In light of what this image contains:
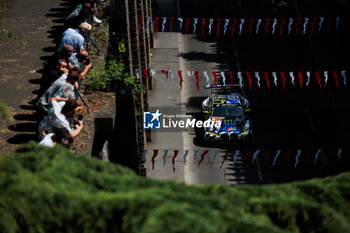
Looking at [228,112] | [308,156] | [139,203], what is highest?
[139,203]

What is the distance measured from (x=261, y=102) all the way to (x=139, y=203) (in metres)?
30.4

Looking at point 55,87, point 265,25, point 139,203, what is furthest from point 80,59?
point 265,25

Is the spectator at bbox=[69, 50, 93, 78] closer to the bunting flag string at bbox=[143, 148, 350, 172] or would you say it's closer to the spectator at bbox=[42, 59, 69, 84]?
the spectator at bbox=[42, 59, 69, 84]

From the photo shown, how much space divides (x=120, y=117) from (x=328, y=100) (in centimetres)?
1980

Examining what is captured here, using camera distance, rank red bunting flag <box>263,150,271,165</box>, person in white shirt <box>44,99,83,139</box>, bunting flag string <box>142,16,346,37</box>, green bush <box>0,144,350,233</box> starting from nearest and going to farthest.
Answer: green bush <box>0,144,350,233</box> < person in white shirt <box>44,99,83,139</box> < red bunting flag <box>263,150,271,165</box> < bunting flag string <box>142,16,346,37</box>

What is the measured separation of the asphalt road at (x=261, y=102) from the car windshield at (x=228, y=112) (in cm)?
151

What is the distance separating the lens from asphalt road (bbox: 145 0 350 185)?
1222 inches

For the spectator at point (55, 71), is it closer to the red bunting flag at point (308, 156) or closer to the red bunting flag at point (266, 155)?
the red bunting flag at point (266, 155)

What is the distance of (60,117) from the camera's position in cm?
1309

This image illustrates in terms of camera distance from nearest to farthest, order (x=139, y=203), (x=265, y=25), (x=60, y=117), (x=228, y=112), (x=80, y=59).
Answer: (x=139, y=203) → (x=60, y=117) → (x=80, y=59) → (x=228, y=112) → (x=265, y=25)

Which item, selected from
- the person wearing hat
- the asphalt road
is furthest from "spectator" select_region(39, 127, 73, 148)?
the asphalt road

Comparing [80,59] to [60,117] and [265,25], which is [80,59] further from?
[265,25]

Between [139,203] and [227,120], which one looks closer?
[139,203]

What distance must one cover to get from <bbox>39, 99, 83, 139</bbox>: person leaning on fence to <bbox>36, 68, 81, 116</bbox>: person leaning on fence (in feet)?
1.23
